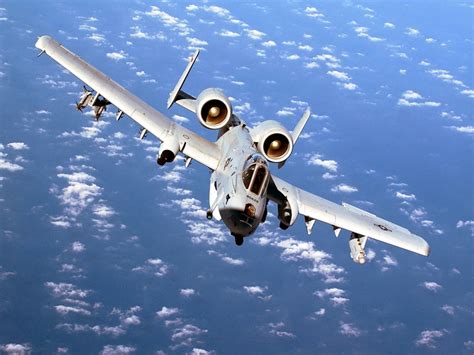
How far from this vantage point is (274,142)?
97.4ft

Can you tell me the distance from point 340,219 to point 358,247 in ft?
4.68

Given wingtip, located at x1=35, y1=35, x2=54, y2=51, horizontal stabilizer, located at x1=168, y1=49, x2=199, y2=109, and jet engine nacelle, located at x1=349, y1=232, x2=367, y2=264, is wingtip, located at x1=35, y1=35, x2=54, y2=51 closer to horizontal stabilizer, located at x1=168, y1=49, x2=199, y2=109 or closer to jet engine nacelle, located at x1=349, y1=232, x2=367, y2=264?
horizontal stabilizer, located at x1=168, y1=49, x2=199, y2=109

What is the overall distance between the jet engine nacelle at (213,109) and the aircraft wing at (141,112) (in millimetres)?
804

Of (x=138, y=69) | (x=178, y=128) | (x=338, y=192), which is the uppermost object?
(x=138, y=69)

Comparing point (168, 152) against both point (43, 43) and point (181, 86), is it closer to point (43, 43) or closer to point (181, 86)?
point (181, 86)

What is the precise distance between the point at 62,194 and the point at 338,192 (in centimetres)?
3514

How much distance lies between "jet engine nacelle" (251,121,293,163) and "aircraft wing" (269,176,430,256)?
1192 mm

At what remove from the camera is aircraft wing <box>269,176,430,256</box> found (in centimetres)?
3025

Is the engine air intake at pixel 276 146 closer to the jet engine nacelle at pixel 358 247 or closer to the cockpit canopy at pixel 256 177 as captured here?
the cockpit canopy at pixel 256 177

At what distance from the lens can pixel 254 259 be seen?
274 ft

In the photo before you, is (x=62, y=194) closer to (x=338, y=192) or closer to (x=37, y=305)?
(x=37, y=305)

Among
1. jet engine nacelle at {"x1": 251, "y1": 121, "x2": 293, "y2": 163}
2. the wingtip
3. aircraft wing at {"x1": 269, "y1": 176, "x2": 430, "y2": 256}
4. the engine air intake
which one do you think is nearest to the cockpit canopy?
jet engine nacelle at {"x1": 251, "y1": 121, "x2": 293, "y2": 163}

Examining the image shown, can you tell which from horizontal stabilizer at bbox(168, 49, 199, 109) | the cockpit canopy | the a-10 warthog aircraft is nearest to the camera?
the cockpit canopy

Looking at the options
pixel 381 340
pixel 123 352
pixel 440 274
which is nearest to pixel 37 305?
pixel 123 352
